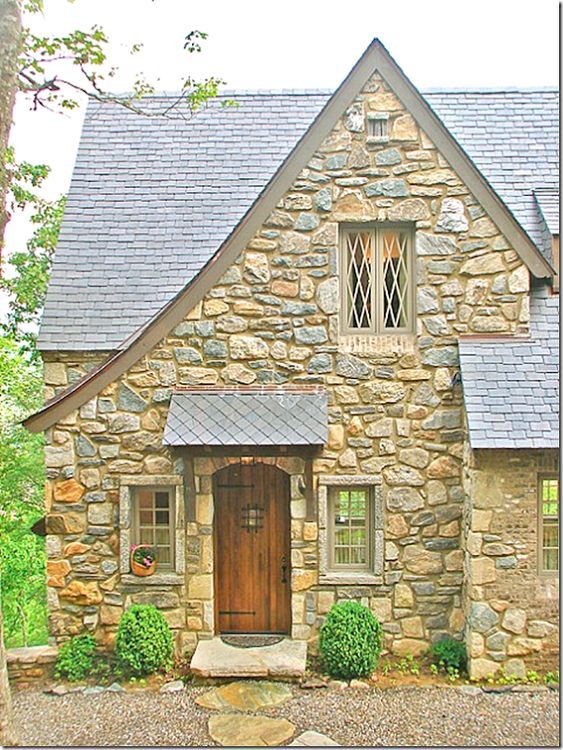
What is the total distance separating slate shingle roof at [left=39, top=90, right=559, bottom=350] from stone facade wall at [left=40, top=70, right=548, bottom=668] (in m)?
1.63

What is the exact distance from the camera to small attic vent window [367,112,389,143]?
25.9ft

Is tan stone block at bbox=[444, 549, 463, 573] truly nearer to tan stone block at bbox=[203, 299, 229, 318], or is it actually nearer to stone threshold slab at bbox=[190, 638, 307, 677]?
stone threshold slab at bbox=[190, 638, 307, 677]

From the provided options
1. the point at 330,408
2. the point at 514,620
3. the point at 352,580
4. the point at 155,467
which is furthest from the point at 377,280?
the point at 514,620

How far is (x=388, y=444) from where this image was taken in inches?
319

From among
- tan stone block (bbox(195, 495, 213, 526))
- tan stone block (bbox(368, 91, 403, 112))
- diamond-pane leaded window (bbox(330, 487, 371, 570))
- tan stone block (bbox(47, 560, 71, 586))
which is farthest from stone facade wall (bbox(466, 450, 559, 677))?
tan stone block (bbox(47, 560, 71, 586))

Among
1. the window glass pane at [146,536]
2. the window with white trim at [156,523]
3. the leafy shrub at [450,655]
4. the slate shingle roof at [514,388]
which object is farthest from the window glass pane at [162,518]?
the slate shingle roof at [514,388]

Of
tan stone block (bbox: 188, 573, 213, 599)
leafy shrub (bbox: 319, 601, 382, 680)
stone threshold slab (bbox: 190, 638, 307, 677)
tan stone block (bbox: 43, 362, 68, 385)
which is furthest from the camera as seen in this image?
tan stone block (bbox: 43, 362, 68, 385)

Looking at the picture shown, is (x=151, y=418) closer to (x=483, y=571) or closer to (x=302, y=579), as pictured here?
(x=302, y=579)

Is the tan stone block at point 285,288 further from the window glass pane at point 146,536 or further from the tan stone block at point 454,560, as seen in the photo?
the tan stone block at point 454,560

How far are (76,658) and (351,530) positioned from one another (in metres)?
3.56

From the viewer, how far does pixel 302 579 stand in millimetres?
8055

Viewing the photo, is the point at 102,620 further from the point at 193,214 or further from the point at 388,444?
the point at 193,214

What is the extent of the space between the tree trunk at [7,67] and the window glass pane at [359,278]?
12.7 feet

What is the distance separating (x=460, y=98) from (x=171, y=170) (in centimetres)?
506
